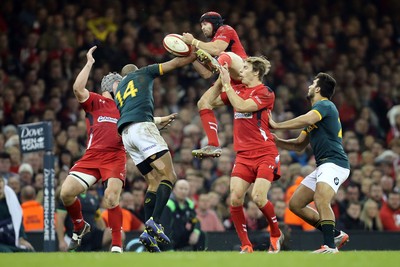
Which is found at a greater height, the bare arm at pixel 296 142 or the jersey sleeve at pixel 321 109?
the jersey sleeve at pixel 321 109

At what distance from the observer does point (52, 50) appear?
21078 mm

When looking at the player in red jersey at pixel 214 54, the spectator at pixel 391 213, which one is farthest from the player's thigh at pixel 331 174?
the spectator at pixel 391 213

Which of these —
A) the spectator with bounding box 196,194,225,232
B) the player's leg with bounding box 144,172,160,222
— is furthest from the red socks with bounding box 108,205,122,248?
Answer: the spectator with bounding box 196,194,225,232

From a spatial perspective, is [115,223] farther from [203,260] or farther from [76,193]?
[203,260]

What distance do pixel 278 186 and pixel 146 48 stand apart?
14.9 ft

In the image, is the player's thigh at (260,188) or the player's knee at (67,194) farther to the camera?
the player's knee at (67,194)

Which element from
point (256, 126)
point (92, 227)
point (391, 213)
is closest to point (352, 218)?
point (391, 213)

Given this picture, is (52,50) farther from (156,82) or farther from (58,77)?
(156,82)

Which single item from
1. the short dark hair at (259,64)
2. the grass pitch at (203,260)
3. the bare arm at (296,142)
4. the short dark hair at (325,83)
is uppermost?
the short dark hair at (259,64)

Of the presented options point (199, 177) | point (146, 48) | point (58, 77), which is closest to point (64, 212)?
point (199, 177)

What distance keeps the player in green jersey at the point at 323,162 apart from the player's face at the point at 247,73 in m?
0.61

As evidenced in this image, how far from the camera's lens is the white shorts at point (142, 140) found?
1327cm

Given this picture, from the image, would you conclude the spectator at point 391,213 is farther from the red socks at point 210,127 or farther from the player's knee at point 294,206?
the red socks at point 210,127

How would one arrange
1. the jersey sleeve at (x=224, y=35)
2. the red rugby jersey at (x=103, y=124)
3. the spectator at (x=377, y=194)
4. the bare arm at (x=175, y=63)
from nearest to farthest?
the bare arm at (x=175, y=63) → the jersey sleeve at (x=224, y=35) → the red rugby jersey at (x=103, y=124) → the spectator at (x=377, y=194)
